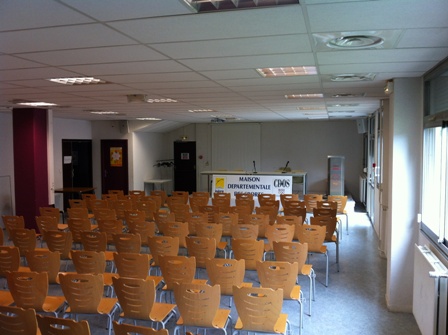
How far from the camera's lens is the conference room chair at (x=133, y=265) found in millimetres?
5172

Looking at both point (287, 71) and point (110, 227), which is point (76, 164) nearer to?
point (110, 227)

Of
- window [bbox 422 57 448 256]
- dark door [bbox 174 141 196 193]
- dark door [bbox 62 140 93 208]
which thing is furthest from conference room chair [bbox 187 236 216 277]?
dark door [bbox 174 141 196 193]

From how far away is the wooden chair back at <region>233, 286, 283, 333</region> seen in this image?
3.90 metres

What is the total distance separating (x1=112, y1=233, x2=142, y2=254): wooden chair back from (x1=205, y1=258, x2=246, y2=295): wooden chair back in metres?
1.86

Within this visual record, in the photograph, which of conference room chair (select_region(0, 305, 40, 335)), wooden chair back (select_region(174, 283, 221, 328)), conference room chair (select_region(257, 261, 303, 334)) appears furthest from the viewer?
conference room chair (select_region(257, 261, 303, 334))

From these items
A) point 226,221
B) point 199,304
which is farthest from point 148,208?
point 199,304

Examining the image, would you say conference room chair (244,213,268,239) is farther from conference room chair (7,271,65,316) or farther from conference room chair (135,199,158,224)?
conference room chair (7,271,65,316)

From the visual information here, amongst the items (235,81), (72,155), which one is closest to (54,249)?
(235,81)

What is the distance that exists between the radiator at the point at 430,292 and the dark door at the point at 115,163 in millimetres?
12654

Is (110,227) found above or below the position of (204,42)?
below

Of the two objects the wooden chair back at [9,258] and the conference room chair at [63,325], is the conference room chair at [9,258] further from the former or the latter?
the conference room chair at [63,325]

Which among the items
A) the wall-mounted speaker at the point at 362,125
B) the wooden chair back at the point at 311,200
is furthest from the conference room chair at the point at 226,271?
the wall-mounted speaker at the point at 362,125

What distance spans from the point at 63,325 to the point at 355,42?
347 cm

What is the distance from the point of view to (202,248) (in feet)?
19.5
